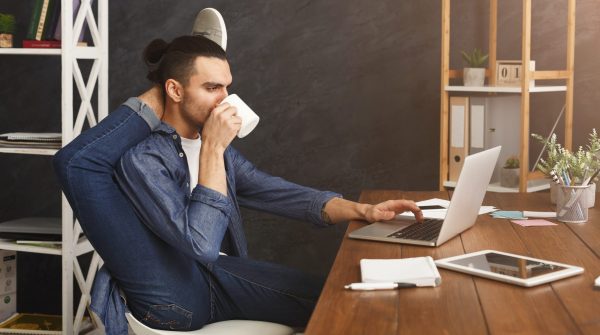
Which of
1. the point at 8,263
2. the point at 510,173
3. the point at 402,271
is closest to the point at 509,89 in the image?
the point at 510,173

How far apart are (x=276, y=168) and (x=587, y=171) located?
198 cm

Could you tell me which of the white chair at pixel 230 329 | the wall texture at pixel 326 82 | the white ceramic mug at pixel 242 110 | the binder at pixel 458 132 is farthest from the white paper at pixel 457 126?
the white chair at pixel 230 329

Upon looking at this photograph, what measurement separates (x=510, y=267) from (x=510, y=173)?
1.65m

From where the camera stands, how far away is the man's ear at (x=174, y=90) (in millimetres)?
2244

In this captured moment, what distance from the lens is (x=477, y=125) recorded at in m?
3.49

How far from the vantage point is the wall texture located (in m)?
3.79

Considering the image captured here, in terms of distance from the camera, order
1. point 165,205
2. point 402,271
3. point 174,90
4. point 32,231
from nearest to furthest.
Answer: point 402,271
point 165,205
point 174,90
point 32,231

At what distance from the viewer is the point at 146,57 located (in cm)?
233

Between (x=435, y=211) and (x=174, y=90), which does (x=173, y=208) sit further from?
(x=435, y=211)

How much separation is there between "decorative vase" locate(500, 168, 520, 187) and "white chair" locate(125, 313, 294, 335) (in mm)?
1571

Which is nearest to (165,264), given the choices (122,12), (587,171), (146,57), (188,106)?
(188,106)

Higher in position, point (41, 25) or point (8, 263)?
point (41, 25)

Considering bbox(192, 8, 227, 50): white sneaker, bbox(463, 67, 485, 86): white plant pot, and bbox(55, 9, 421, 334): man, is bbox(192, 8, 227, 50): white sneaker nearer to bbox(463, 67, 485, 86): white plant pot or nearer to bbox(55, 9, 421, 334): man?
bbox(55, 9, 421, 334): man

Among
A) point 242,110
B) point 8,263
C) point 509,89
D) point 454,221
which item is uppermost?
point 509,89
